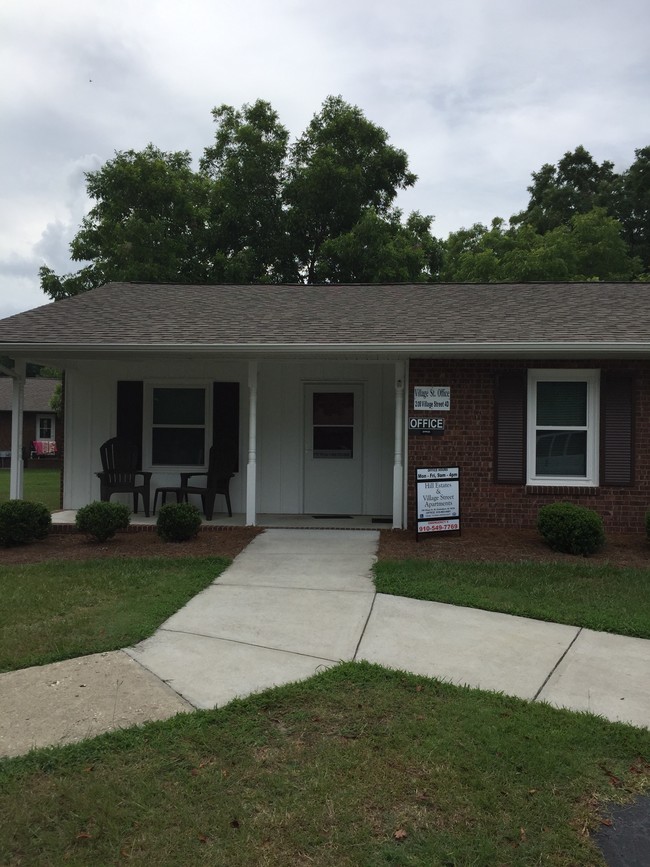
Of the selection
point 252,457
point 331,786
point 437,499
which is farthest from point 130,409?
point 331,786

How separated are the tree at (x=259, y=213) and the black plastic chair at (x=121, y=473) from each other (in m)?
12.4

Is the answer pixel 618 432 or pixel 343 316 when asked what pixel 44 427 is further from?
pixel 618 432

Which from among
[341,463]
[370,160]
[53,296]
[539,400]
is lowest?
[341,463]

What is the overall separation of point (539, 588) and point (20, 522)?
613 centimetres

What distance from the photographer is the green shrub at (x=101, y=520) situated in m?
8.24

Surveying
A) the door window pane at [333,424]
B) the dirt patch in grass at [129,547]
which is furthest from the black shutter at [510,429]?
the dirt patch in grass at [129,547]

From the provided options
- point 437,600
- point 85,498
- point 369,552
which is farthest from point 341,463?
point 437,600

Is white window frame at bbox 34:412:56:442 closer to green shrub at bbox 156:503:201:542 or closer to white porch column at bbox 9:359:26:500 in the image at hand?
white porch column at bbox 9:359:26:500

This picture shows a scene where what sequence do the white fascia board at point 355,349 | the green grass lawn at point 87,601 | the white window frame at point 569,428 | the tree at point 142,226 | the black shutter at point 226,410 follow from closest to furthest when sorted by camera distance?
the green grass lawn at point 87,601, the white fascia board at point 355,349, the white window frame at point 569,428, the black shutter at point 226,410, the tree at point 142,226

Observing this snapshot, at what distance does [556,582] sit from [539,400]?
135 inches

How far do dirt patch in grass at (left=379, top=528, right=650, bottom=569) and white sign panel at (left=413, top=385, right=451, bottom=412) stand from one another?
176cm

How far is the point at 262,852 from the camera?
8.32 feet

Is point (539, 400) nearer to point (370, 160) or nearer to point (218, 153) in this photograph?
point (370, 160)

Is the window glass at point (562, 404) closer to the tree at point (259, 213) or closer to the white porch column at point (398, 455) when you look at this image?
the white porch column at point (398, 455)
